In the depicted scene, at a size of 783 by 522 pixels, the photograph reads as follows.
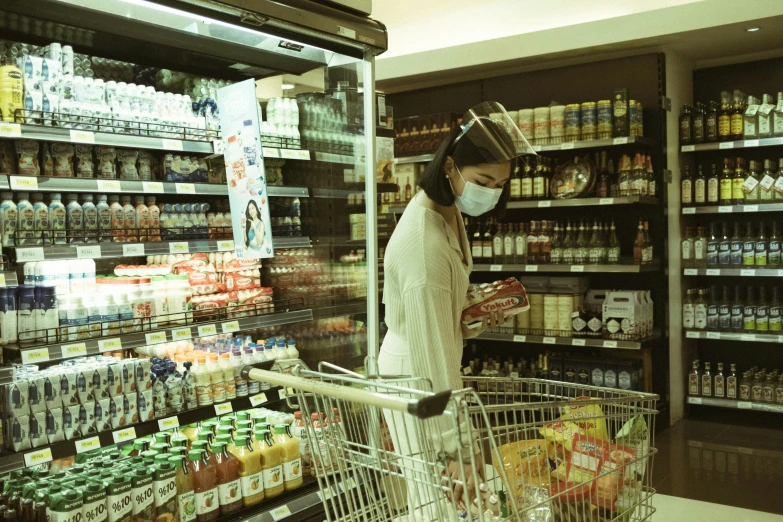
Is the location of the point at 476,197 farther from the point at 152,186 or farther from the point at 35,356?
the point at 35,356

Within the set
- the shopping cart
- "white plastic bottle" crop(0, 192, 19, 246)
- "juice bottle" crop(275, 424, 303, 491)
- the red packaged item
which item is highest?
"white plastic bottle" crop(0, 192, 19, 246)

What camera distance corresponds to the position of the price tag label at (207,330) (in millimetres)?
2707

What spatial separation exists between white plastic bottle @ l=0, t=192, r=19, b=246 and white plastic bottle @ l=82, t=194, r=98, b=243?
0.25 meters

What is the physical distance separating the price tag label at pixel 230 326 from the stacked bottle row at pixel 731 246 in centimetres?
381

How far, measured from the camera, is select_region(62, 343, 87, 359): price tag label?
2.32m

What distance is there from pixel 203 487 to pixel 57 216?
1.17m

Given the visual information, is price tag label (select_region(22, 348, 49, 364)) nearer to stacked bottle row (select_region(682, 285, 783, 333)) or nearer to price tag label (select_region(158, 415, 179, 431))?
price tag label (select_region(158, 415, 179, 431))

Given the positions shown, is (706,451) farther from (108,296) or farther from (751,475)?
(108,296)

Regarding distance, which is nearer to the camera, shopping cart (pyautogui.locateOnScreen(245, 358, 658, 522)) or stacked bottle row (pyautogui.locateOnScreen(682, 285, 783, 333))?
shopping cart (pyautogui.locateOnScreen(245, 358, 658, 522))

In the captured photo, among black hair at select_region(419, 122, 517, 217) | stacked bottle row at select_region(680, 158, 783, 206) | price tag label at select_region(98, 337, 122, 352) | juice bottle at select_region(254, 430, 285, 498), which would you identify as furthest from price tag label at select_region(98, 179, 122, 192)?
stacked bottle row at select_region(680, 158, 783, 206)

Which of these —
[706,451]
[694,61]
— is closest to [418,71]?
[694,61]

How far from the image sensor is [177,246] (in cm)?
273

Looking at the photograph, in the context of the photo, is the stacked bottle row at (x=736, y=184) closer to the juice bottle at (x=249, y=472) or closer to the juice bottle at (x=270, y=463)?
the juice bottle at (x=270, y=463)

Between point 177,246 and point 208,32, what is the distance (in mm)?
861
